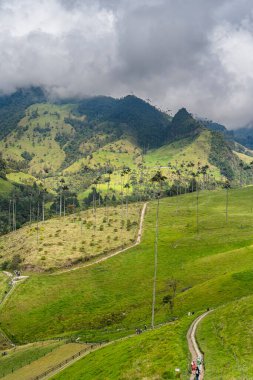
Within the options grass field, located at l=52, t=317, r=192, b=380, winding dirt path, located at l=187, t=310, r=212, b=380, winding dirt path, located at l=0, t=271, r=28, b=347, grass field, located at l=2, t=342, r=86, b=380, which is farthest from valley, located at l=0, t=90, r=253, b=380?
winding dirt path, located at l=187, t=310, r=212, b=380

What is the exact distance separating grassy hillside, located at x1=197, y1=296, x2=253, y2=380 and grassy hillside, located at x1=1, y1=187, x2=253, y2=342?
23401mm

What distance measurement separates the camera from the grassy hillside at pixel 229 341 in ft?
161

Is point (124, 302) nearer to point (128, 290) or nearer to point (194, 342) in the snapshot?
point (128, 290)

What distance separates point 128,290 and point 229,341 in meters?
75.6

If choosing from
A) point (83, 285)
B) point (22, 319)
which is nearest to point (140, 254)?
point (83, 285)

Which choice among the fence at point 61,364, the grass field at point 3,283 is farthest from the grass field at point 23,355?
the grass field at point 3,283

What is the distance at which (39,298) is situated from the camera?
438 ft

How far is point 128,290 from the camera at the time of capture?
5266 inches

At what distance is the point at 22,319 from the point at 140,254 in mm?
59811

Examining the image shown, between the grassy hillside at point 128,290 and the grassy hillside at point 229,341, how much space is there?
23401 mm

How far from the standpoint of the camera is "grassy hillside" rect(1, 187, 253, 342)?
10612cm

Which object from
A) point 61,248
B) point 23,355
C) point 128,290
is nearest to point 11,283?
point 61,248

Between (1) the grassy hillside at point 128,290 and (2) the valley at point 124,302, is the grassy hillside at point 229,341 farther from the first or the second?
(1) the grassy hillside at point 128,290

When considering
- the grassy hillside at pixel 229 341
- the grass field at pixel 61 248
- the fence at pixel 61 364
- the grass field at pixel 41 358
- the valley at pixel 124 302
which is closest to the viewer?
the grassy hillside at pixel 229 341
